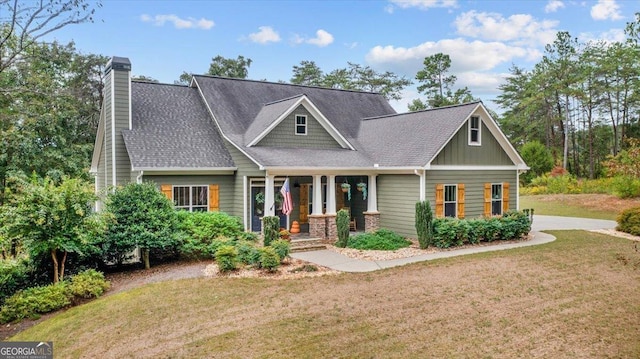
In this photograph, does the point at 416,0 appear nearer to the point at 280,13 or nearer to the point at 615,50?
the point at 280,13

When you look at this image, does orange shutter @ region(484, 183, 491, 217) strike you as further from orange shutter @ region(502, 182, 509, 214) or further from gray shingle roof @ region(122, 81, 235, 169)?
gray shingle roof @ region(122, 81, 235, 169)

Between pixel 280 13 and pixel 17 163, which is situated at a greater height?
pixel 280 13

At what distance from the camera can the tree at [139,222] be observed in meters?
12.7

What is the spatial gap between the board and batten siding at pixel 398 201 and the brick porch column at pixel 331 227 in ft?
7.71

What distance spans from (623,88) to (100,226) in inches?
1734

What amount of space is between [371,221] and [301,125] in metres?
4.71

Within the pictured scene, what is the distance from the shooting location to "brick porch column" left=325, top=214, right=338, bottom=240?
1689 cm

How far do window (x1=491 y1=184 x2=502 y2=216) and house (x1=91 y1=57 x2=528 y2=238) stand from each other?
0.05m

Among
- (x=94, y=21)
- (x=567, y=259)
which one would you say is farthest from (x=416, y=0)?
(x=94, y=21)

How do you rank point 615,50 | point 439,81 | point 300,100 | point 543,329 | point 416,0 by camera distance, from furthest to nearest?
1. point 439,81
2. point 615,50
3. point 416,0
4. point 300,100
5. point 543,329

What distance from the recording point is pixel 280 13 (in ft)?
67.6

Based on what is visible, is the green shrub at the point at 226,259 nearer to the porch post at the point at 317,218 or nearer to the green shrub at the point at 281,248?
the green shrub at the point at 281,248

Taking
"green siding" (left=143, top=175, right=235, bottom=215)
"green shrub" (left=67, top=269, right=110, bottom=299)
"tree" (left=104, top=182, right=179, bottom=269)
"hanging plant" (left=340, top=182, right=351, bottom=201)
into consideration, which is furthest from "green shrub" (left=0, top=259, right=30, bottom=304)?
"hanging plant" (left=340, top=182, right=351, bottom=201)

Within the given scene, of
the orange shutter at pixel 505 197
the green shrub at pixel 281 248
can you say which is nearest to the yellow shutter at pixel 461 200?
the orange shutter at pixel 505 197
